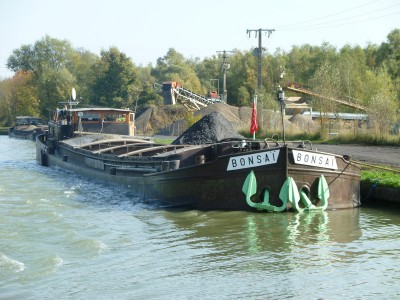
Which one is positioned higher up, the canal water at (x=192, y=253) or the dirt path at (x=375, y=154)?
the dirt path at (x=375, y=154)

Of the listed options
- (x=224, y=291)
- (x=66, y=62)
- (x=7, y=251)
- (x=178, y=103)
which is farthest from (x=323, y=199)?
(x=66, y=62)

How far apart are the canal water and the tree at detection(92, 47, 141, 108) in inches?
1909

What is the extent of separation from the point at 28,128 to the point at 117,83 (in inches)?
411

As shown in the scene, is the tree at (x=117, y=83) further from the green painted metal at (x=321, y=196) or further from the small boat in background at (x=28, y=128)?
the green painted metal at (x=321, y=196)

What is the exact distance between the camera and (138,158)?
1677cm

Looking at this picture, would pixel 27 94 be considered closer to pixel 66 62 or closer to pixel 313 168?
pixel 66 62

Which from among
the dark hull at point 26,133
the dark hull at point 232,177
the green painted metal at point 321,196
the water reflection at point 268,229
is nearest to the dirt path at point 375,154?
the dark hull at point 232,177

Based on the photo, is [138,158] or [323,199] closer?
[323,199]

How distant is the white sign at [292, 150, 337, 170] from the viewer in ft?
41.4

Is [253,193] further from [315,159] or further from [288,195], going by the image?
[315,159]

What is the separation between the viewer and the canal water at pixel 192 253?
26.6 feet

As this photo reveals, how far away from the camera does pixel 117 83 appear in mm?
63500

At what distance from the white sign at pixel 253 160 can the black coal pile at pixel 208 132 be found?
5.55 meters

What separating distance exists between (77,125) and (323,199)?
16.2m
